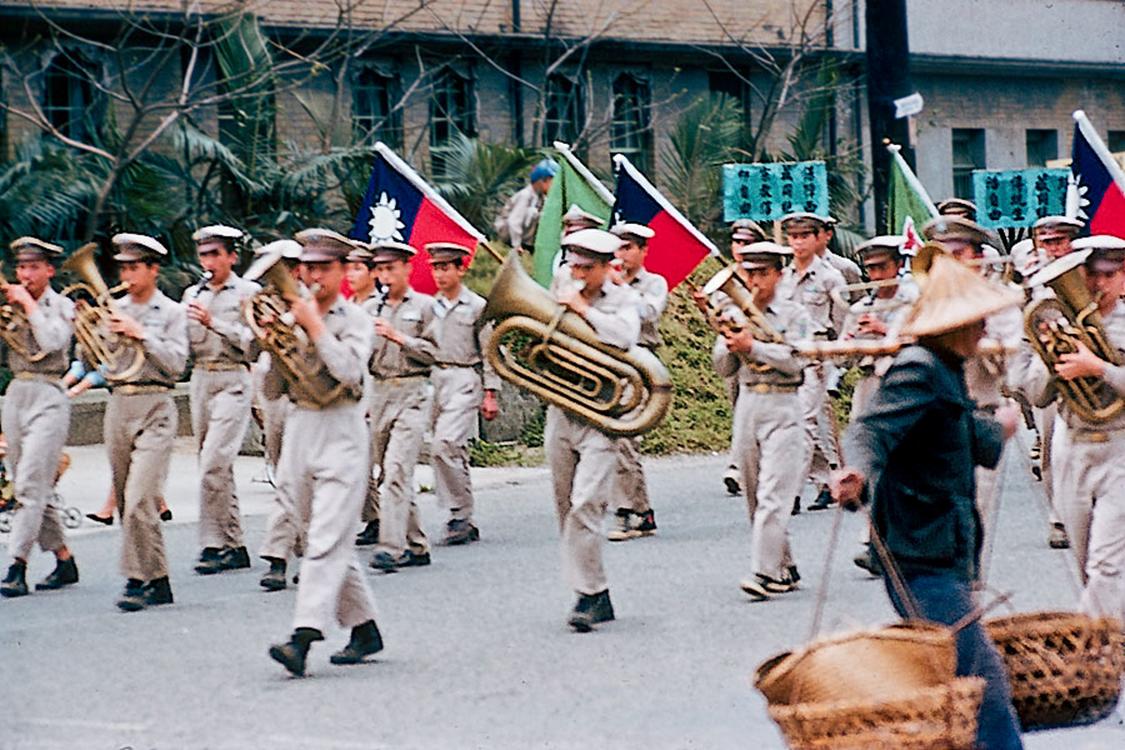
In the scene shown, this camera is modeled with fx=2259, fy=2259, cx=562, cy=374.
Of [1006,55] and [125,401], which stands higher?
[1006,55]

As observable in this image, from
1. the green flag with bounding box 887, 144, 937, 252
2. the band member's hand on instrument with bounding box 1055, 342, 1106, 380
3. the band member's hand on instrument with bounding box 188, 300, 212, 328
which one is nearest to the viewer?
the band member's hand on instrument with bounding box 1055, 342, 1106, 380

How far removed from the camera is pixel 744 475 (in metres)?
12.1

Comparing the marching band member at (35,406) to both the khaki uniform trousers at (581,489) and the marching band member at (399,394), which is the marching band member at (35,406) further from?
the khaki uniform trousers at (581,489)

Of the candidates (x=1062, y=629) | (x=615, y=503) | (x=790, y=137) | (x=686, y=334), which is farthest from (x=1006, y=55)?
(x=1062, y=629)

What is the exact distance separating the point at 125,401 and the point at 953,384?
21.6 feet

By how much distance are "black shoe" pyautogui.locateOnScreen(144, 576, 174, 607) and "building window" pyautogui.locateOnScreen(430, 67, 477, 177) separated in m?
16.4

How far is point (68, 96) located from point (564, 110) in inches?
279

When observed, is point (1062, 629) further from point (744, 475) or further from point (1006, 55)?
point (1006, 55)

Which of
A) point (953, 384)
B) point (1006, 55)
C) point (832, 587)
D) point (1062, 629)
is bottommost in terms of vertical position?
point (832, 587)

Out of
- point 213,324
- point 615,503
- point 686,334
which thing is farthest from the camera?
point 686,334

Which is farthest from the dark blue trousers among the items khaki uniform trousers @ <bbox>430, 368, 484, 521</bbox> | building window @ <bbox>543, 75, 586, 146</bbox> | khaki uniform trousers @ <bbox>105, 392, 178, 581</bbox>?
building window @ <bbox>543, 75, 586, 146</bbox>

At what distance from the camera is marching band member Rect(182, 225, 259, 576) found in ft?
43.5

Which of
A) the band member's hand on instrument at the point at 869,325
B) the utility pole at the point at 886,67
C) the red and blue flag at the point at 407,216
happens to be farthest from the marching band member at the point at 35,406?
the utility pole at the point at 886,67

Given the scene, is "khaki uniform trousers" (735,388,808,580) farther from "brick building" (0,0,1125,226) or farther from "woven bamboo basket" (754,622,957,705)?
"brick building" (0,0,1125,226)
